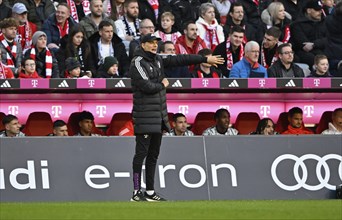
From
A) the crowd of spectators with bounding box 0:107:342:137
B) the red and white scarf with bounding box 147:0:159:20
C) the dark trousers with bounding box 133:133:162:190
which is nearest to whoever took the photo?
the dark trousers with bounding box 133:133:162:190

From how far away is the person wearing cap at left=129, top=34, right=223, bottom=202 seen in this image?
50.8ft

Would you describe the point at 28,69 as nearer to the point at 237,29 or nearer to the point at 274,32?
the point at 237,29

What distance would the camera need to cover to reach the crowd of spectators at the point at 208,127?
1872 centimetres

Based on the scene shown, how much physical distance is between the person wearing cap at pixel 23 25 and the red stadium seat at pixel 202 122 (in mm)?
3176

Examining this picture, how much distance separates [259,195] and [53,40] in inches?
216

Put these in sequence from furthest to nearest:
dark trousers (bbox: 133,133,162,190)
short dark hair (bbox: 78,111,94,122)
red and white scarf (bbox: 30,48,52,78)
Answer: red and white scarf (bbox: 30,48,52,78) < short dark hair (bbox: 78,111,94,122) < dark trousers (bbox: 133,133,162,190)

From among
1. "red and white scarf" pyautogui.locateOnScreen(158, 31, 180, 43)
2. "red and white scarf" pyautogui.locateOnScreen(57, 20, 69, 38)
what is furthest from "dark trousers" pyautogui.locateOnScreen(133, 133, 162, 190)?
"red and white scarf" pyautogui.locateOnScreen(158, 31, 180, 43)

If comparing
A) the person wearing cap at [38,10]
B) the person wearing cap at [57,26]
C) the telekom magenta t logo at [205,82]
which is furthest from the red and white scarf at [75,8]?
the telekom magenta t logo at [205,82]

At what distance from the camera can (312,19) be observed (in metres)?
22.9

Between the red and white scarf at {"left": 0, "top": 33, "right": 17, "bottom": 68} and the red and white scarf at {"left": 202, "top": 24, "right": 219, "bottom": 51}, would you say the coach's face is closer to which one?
the red and white scarf at {"left": 0, "top": 33, "right": 17, "bottom": 68}

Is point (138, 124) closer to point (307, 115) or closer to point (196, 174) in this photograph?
point (196, 174)

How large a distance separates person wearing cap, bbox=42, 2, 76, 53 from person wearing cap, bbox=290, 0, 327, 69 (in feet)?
14.2

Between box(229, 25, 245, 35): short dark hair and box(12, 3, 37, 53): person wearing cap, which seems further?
box(229, 25, 245, 35): short dark hair

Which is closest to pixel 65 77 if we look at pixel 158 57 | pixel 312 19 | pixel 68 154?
pixel 68 154
